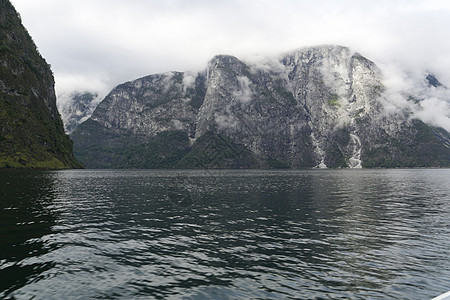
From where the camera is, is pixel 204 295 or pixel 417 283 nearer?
pixel 204 295

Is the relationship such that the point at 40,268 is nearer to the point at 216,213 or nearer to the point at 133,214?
the point at 133,214

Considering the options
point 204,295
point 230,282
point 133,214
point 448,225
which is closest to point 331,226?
point 448,225

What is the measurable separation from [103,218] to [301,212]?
33.7 metres

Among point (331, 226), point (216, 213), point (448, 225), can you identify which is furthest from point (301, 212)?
point (448, 225)

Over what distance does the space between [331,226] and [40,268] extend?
1364 inches

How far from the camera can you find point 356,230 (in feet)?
126

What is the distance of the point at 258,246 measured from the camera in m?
30.5

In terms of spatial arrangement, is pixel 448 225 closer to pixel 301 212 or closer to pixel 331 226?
pixel 331 226

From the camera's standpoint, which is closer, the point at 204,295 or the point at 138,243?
the point at 204,295

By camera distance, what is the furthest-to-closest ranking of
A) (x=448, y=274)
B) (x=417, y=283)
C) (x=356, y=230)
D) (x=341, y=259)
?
1. (x=356, y=230)
2. (x=341, y=259)
3. (x=448, y=274)
4. (x=417, y=283)

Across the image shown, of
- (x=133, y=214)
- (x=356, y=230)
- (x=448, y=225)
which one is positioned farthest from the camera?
(x=133, y=214)

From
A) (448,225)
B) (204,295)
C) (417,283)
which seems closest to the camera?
(204,295)

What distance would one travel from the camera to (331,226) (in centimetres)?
4053

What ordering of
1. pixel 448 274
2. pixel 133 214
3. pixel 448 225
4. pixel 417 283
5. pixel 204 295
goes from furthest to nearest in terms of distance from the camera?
pixel 133 214 < pixel 448 225 < pixel 448 274 < pixel 417 283 < pixel 204 295
